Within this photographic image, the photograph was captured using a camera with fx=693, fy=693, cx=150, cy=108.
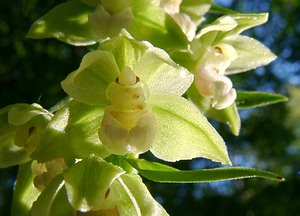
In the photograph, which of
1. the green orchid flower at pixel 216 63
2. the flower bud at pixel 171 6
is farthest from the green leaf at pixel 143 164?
the flower bud at pixel 171 6

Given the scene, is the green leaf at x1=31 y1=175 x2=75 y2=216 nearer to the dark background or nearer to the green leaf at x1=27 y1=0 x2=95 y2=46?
the green leaf at x1=27 y1=0 x2=95 y2=46

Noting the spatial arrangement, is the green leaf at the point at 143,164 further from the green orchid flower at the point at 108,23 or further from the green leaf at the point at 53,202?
the green orchid flower at the point at 108,23

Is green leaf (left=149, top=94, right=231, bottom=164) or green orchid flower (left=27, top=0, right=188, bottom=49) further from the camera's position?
green orchid flower (left=27, top=0, right=188, bottom=49)

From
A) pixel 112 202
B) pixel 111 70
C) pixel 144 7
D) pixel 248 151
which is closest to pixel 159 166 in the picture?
pixel 112 202

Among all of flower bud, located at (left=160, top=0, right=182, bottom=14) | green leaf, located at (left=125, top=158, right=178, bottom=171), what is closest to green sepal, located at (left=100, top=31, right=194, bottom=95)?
green leaf, located at (left=125, top=158, right=178, bottom=171)

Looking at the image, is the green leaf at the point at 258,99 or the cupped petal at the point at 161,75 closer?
the cupped petal at the point at 161,75

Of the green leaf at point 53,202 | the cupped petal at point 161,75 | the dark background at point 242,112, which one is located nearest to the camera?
the green leaf at point 53,202
